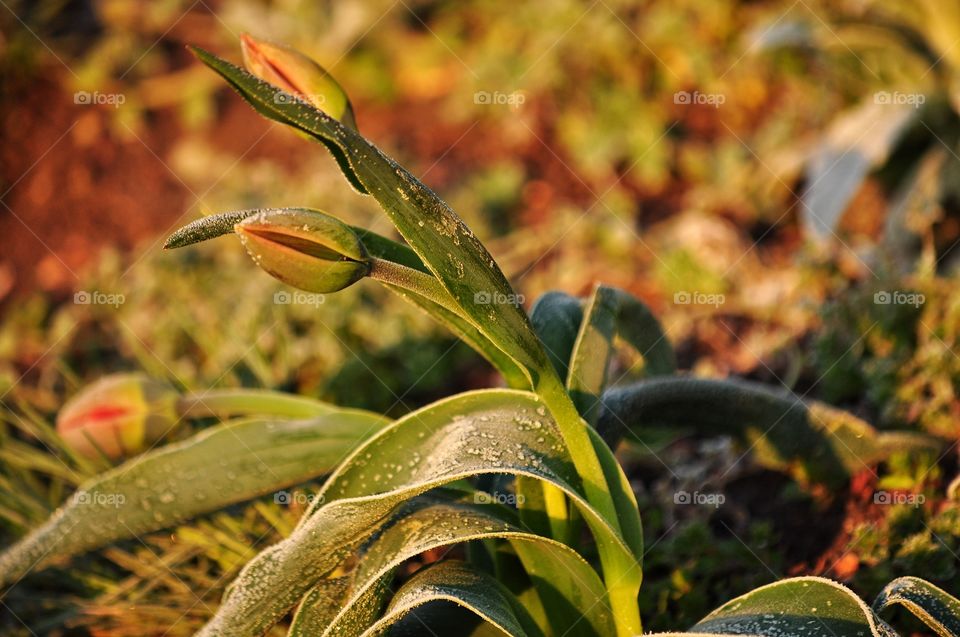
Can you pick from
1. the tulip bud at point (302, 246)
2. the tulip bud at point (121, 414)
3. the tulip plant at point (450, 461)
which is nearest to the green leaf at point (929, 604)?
the tulip plant at point (450, 461)

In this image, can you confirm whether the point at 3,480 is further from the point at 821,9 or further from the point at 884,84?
the point at 821,9

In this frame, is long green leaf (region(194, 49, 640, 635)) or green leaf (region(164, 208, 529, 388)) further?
green leaf (region(164, 208, 529, 388))

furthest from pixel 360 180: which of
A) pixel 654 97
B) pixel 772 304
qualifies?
pixel 654 97

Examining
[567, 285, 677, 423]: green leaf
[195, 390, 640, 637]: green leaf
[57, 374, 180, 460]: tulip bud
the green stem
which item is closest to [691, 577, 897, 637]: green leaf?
[195, 390, 640, 637]: green leaf

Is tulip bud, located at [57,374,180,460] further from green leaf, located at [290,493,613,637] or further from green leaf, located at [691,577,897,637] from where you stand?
green leaf, located at [691,577,897,637]

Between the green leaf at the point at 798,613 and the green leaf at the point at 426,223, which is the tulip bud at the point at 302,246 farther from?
the green leaf at the point at 798,613

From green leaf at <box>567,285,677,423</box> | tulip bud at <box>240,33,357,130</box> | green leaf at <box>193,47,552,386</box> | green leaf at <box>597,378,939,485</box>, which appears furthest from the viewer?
green leaf at <box>597,378,939,485</box>

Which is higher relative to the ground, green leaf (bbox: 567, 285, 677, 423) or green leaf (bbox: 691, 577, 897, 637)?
green leaf (bbox: 567, 285, 677, 423)
